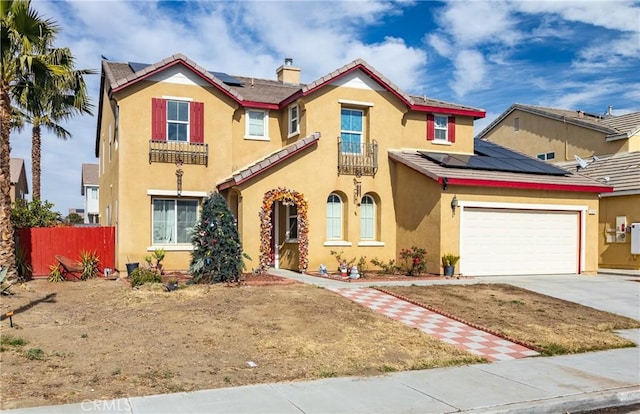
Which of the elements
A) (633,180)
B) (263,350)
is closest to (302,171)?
(263,350)

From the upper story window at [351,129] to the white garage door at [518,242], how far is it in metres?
4.45

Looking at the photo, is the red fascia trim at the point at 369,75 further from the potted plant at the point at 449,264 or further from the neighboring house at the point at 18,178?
the neighboring house at the point at 18,178

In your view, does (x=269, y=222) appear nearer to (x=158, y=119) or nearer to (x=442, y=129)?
(x=158, y=119)

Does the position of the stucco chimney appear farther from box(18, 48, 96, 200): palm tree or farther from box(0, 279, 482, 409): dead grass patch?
box(0, 279, 482, 409): dead grass patch

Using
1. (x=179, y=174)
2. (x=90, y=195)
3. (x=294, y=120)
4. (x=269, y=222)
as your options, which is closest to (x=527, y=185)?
(x=294, y=120)

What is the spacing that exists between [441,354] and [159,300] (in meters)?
6.29

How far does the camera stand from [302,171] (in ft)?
60.4

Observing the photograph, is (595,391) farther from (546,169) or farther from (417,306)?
(546,169)

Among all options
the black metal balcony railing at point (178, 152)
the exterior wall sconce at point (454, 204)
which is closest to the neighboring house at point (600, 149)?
→ the exterior wall sconce at point (454, 204)

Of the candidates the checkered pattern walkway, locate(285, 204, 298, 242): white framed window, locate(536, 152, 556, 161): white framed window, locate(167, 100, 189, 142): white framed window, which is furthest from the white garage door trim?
locate(536, 152, 556, 161): white framed window

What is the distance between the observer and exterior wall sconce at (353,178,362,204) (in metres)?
19.1

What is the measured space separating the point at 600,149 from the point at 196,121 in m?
22.5

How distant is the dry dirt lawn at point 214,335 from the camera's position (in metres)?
7.35

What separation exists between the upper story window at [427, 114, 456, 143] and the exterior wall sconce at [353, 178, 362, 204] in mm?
3915
